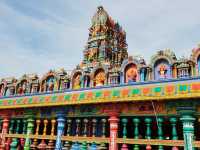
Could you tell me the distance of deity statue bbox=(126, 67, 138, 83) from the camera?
15.7 m

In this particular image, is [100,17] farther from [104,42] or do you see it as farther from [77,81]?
[77,81]

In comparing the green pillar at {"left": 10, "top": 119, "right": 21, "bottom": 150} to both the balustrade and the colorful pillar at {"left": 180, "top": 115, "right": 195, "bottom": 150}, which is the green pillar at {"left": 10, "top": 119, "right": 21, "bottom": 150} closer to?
the balustrade

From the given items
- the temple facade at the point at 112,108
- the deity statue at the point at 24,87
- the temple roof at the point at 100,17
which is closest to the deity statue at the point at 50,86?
the temple facade at the point at 112,108

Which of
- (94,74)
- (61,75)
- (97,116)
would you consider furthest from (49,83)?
(97,116)

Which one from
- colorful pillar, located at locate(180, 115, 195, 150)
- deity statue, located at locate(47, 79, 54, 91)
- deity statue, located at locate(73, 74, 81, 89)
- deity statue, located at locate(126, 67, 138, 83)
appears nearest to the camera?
colorful pillar, located at locate(180, 115, 195, 150)

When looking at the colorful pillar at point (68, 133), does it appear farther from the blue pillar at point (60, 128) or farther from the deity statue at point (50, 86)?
the deity statue at point (50, 86)

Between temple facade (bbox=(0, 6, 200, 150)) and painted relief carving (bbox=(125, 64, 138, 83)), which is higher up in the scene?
painted relief carving (bbox=(125, 64, 138, 83))

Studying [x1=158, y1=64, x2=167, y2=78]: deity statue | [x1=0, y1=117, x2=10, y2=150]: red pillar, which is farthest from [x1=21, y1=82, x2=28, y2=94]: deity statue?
[x1=158, y1=64, x2=167, y2=78]: deity statue

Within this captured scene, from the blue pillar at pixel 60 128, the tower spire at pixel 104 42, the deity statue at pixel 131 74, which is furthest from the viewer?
the tower spire at pixel 104 42

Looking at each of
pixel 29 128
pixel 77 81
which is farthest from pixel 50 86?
pixel 29 128

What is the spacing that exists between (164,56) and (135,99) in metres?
3.62

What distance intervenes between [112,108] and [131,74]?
2939mm

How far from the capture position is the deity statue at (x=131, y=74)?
616 inches

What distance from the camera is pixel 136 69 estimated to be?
15844 millimetres
